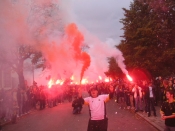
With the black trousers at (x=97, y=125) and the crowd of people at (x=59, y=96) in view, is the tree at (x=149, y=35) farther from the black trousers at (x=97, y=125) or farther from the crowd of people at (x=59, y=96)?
the black trousers at (x=97, y=125)

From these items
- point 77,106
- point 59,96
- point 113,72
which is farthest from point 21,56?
point 113,72

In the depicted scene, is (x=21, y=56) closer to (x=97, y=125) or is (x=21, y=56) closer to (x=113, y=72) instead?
(x=113, y=72)

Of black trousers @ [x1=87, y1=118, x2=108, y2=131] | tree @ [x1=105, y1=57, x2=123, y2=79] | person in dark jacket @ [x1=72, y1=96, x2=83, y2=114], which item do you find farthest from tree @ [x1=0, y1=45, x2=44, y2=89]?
black trousers @ [x1=87, y1=118, x2=108, y2=131]

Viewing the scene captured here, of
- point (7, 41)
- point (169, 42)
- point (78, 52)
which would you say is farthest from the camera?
point (169, 42)

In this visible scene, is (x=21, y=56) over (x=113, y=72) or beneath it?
over

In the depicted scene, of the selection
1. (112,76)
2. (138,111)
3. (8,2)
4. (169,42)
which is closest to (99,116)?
(138,111)

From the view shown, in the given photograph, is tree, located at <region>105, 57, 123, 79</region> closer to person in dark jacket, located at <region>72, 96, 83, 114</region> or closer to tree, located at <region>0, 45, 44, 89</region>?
tree, located at <region>0, 45, 44, 89</region>

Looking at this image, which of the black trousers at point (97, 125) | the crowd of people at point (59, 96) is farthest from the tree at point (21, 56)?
the black trousers at point (97, 125)

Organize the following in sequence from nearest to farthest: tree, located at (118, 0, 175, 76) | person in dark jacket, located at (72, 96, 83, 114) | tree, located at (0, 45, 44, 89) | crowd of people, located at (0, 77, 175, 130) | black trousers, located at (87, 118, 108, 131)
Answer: black trousers, located at (87, 118, 108, 131) → crowd of people, located at (0, 77, 175, 130) → person in dark jacket, located at (72, 96, 83, 114) → tree, located at (118, 0, 175, 76) → tree, located at (0, 45, 44, 89)

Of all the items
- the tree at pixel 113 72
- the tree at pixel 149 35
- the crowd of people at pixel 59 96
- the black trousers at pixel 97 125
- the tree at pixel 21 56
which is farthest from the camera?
the tree at pixel 113 72

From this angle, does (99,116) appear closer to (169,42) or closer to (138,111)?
(138,111)

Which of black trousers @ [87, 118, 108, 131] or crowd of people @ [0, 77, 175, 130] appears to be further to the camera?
crowd of people @ [0, 77, 175, 130]

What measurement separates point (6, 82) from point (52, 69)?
300 inches

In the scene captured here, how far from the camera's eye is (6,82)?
107 feet
